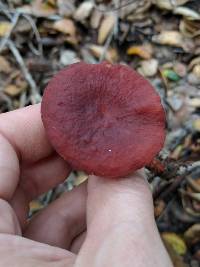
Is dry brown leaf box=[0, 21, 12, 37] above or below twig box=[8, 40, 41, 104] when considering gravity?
above

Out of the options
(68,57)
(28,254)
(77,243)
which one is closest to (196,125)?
(68,57)

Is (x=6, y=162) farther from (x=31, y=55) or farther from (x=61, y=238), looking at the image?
(x=31, y=55)

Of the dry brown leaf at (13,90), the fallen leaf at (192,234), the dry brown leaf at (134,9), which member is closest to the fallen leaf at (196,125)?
the fallen leaf at (192,234)

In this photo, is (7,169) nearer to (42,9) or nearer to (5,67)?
(5,67)

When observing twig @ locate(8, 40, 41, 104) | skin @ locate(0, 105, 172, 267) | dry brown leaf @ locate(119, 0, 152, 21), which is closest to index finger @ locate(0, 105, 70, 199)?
skin @ locate(0, 105, 172, 267)

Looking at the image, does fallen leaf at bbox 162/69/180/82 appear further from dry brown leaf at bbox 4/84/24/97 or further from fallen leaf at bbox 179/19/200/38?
dry brown leaf at bbox 4/84/24/97
